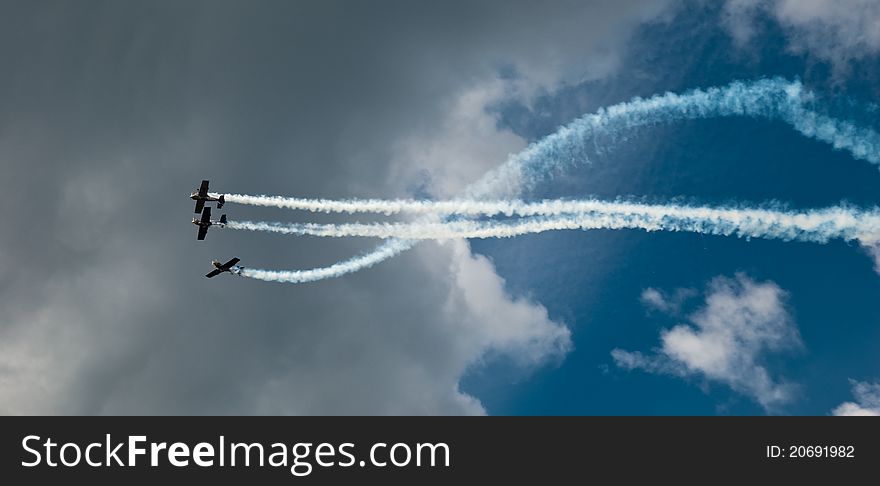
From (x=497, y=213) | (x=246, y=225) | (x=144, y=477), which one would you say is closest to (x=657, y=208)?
(x=497, y=213)

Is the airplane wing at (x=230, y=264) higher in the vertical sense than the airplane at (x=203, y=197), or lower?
lower

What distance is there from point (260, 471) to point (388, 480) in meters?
13.4

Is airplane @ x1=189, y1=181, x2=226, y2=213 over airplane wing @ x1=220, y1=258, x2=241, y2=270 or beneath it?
over

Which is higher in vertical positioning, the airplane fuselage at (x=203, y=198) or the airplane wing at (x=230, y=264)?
the airplane fuselage at (x=203, y=198)

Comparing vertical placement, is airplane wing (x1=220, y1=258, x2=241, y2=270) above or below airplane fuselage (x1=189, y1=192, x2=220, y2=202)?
below

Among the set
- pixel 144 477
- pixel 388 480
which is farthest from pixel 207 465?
pixel 388 480

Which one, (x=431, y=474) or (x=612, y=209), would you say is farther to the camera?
(x=431, y=474)

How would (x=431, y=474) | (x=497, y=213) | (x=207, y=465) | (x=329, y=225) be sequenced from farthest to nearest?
(x=431, y=474), (x=207, y=465), (x=329, y=225), (x=497, y=213)

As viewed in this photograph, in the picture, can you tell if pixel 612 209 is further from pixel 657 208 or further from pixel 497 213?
pixel 497 213

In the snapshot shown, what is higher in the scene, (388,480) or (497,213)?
(497,213)

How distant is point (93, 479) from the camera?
3563 inches

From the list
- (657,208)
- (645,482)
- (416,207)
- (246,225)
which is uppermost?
(246,225)

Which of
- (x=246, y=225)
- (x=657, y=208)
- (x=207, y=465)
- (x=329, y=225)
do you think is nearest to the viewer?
(x=657, y=208)

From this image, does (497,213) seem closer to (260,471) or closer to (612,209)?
(612,209)
